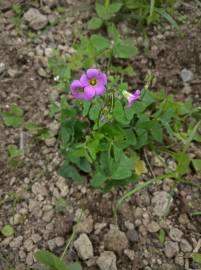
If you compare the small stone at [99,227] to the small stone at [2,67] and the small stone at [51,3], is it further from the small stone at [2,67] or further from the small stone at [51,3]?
the small stone at [51,3]

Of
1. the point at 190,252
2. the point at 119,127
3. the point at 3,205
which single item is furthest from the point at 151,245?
the point at 3,205

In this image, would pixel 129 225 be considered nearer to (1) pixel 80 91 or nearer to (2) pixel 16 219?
(2) pixel 16 219

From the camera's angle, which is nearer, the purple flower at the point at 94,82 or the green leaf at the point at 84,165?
the purple flower at the point at 94,82

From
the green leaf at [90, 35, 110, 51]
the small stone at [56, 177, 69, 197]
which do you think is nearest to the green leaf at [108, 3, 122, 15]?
the green leaf at [90, 35, 110, 51]

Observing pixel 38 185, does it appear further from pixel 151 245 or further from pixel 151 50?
pixel 151 50

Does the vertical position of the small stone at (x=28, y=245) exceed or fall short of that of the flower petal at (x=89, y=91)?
it falls short

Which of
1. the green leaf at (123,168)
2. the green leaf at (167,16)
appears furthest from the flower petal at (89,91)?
the green leaf at (167,16)

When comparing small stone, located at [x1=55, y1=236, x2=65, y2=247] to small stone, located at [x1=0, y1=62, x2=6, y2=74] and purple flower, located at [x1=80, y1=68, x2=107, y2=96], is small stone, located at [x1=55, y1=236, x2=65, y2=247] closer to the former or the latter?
purple flower, located at [x1=80, y1=68, x2=107, y2=96]
